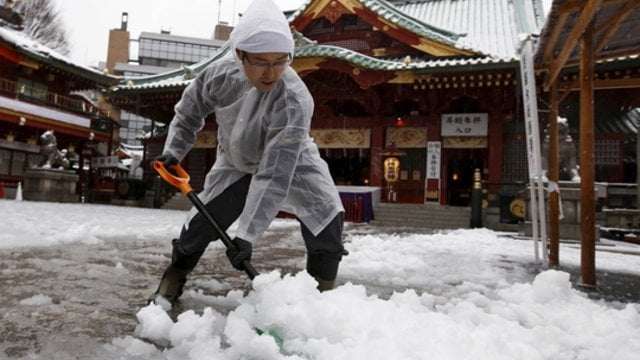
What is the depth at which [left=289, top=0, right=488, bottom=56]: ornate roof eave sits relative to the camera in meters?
13.8

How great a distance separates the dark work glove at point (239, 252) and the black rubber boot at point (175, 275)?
61 centimetres

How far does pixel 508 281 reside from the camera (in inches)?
153

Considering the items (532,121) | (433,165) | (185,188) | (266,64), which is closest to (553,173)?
(532,121)

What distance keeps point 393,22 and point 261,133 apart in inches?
529

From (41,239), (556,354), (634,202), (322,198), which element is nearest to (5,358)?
(322,198)

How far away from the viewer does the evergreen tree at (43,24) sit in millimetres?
25406

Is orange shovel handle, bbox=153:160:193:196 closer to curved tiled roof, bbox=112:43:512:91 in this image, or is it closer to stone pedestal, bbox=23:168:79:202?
curved tiled roof, bbox=112:43:512:91

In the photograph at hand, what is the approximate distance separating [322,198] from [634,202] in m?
12.3

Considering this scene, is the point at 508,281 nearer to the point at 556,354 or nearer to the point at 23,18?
the point at 556,354

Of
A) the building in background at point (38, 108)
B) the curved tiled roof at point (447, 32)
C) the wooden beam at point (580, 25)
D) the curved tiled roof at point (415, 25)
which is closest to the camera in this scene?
the wooden beam at point (580, 25)

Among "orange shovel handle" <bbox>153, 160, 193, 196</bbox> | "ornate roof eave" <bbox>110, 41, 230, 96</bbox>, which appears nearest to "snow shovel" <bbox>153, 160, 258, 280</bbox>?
"orange shovel handle" <bbox>153, 160, 193, 196</bbox>

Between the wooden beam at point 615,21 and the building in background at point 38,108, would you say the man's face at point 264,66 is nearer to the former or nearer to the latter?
the wooden beam at point 615,21

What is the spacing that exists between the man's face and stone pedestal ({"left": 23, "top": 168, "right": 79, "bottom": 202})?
59.2 feet

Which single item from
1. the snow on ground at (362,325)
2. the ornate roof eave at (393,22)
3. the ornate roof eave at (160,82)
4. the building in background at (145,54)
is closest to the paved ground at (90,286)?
the snow on ground at (362,325)
